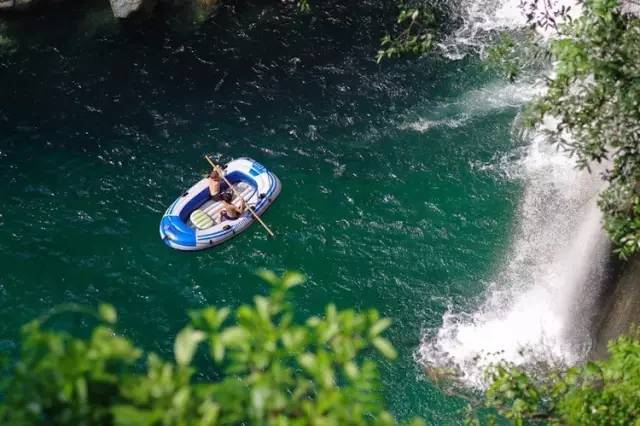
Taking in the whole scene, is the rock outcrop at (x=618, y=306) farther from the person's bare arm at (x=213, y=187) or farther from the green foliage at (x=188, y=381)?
the green foliage at (x=188, y=381)

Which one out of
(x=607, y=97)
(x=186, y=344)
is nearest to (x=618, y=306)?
(x=607, y=97)

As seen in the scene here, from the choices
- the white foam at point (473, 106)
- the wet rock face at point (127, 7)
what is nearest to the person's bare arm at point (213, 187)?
the white foam at point (473, 106)

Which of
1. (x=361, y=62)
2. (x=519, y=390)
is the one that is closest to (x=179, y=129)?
(x=361, y=62)

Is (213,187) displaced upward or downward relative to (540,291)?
downward

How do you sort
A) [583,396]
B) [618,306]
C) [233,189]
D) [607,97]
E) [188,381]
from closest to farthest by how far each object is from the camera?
[188,381] → [583,396] → [607,97] → [618,306] → [233,189]

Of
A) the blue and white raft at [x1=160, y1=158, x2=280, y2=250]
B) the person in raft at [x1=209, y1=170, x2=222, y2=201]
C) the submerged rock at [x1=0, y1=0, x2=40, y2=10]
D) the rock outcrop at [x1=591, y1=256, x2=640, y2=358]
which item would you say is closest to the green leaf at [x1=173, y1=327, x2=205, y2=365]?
the rock outcrop at [x1=591, y1=256, x2=640, y2=358]

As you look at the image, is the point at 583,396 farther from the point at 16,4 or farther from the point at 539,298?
the point at 16,4

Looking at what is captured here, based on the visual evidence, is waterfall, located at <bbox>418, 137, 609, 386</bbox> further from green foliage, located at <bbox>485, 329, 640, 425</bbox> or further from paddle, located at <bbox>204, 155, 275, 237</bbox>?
green foliage, located at <bbox>485, 329, 640, 425</bbox>

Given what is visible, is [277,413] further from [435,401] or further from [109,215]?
[109,215]
